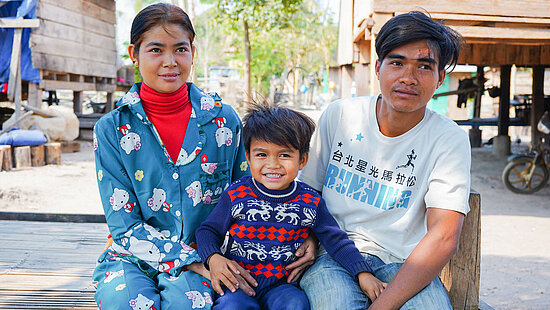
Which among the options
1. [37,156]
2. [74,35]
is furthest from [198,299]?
[74,35]

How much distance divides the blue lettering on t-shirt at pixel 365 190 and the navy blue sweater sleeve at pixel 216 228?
503 millimetres

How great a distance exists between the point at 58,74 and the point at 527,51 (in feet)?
34.0

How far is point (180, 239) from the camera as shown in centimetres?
222

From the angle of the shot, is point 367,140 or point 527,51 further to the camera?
point 527,51

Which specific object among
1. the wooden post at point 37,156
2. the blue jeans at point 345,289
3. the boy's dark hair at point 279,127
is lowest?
the wooden post at point 37,156

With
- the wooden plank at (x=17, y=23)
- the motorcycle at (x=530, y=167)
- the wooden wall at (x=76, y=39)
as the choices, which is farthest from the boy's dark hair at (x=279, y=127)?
the wooden wall at (x=76, y=39)

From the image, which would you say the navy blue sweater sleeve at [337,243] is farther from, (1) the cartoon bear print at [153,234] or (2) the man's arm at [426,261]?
(1) the cartoon bear print at [153,234]

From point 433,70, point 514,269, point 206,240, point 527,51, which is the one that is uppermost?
point 527,51

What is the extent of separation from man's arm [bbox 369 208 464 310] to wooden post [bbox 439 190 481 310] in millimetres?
181

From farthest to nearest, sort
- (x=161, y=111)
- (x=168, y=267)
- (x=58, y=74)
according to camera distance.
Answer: (x=58, y=74) < (x=161, y=111) < (x=168, y=267)

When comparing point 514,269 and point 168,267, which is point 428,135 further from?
point 514,269

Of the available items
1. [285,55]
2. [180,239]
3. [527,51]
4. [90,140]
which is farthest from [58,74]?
[285,55]

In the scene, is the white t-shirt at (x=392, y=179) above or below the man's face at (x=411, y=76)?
below

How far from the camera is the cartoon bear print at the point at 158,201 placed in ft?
7.23
